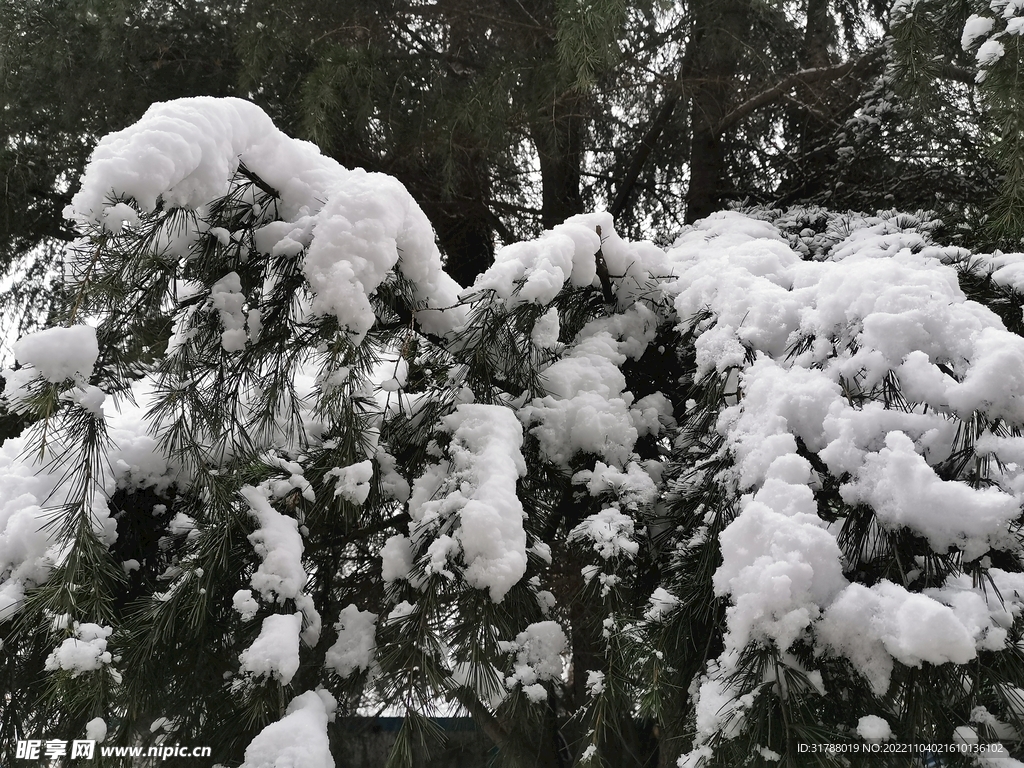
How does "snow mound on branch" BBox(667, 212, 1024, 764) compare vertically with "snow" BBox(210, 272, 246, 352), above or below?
below

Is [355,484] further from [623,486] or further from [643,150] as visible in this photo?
[643,150]

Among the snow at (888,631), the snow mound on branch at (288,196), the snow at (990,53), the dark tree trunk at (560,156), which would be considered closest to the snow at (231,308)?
the snow mound on branch at (288,196)

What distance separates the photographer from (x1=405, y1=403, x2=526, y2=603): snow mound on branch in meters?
0.87

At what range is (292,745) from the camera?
822 mm

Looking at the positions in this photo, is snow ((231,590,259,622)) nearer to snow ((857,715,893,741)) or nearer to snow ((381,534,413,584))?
snow ((381,534,413,584))

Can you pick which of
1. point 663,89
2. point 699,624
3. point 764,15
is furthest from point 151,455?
point 764,15

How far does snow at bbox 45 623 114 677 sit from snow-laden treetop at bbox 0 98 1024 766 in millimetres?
16

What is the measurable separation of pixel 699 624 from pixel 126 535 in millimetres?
1012

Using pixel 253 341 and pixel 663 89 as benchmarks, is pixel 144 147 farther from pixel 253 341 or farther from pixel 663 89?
pixel 663 89

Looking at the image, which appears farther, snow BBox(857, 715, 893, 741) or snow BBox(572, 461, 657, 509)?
snow BBox(572, 461, 657, 509)

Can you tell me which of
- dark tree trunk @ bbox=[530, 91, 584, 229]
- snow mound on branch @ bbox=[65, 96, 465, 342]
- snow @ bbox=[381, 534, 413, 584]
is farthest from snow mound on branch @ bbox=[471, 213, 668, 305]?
dark tree trunk @ bbox=[530, 91, 584, 229]

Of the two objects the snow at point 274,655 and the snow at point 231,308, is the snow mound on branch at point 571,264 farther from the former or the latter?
the snow at point 274,655

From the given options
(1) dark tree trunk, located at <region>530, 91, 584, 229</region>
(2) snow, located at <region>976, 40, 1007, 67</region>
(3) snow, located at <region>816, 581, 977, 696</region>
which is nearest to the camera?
(3) snow, located at <region>816, 581, 977, 696</region>

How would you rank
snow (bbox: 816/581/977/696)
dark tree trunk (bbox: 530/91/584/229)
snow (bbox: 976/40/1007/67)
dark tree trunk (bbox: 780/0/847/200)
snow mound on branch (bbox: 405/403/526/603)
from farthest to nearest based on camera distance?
dark tree trunk (bbox: 780/0/847/200) → dark tree trunk (bbox: 530/91/584/229) → snow (bbox: 976/40/1007/67) → snow mound on branch (bbox: 405/403/526/603) → snow (bbox: 816/581/977/696)
